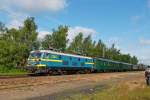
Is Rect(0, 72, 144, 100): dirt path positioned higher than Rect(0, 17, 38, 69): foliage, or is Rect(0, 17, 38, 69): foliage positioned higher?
Rect(0, 17, 38, 69): foliage

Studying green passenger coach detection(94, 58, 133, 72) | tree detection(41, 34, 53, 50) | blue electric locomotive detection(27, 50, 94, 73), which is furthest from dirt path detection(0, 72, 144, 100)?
tree detection(41, 34, 53, 50)

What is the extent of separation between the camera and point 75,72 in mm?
51156

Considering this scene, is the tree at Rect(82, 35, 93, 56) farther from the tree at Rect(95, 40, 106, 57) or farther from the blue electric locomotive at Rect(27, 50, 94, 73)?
the blue electric locomotive at Rect(27, 50, 94, 73)

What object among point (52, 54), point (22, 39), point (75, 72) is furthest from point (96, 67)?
point (52, 54)

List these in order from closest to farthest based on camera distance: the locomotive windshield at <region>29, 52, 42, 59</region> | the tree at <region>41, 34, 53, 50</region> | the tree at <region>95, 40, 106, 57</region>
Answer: the locomotive windshield at <region>29, 52, 42, 59</region>
the tree at <region>41, 34, 53, 50</region>
the tree at <region>95, 40, 106, 57</region>

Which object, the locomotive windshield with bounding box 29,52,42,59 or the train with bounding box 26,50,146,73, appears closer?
the train with bounding box 26,50,146,73

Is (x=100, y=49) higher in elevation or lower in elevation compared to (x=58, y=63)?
higher

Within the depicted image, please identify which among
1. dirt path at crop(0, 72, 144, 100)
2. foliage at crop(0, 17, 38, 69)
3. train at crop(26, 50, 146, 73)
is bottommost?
dirt path at crop(0, 72, 144, 100)

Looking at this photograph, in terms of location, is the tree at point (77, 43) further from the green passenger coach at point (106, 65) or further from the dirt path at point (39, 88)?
the dirt path at point (39, 88)

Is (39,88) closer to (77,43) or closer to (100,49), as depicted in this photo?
(77,43)

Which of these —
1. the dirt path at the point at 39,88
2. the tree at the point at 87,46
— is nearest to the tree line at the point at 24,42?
the dirt path at the point at 39,88

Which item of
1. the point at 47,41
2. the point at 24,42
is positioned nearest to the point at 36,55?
the point at 24,42

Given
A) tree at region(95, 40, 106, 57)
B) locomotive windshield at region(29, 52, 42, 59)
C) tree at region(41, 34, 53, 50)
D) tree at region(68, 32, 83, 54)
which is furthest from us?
tree at region(95, 40, 106, 57)

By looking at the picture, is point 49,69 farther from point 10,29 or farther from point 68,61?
point 10,29
